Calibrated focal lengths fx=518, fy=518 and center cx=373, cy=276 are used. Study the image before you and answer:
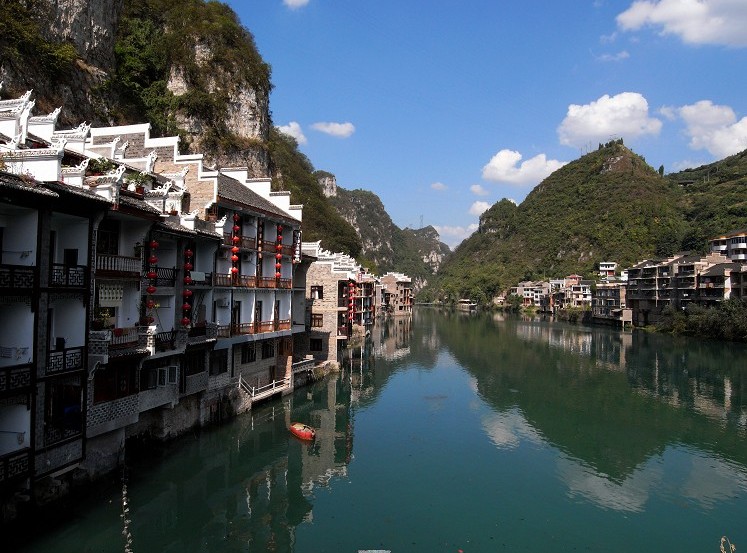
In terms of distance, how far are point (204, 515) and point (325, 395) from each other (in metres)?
20.0

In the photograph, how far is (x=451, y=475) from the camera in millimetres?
25062

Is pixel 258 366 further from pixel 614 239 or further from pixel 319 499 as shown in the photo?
pixel 614 239

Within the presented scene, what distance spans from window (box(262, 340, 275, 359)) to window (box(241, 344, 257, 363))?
140cm

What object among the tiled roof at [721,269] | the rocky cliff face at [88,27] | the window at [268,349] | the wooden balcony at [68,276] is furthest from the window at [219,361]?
the tiled roof at [721,269]

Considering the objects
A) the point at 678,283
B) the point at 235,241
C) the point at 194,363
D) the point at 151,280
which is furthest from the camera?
the point at 678,283

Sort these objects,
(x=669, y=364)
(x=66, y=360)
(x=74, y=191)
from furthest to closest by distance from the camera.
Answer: (x=669, y=364), (x=66, y=360), (x=74, y=191)

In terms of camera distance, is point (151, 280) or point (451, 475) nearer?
point (151, 280)

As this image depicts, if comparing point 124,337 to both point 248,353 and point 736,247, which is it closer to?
point 248,353

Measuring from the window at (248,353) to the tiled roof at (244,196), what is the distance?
8573mm

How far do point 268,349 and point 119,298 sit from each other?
49.7 feet

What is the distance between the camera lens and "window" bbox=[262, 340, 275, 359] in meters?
34.9

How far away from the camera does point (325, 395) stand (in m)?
39.8

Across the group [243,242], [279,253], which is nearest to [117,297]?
[243,242]

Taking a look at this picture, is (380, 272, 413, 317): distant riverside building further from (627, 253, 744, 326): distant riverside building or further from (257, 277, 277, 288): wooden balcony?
(257, 277, 277, 288): wooden balcony
